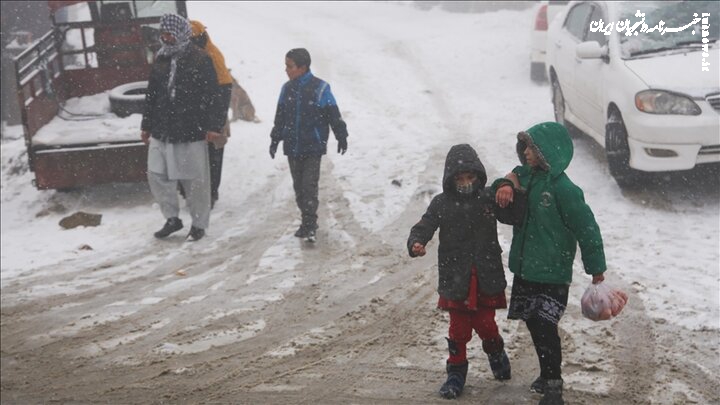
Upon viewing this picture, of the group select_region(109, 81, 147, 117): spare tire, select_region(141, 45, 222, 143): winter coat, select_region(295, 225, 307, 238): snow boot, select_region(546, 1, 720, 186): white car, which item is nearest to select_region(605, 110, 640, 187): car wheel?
select_region(546, 1, 720, 186): white car

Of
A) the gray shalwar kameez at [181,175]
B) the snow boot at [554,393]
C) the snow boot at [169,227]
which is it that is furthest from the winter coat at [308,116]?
the snow boot at [554,393]

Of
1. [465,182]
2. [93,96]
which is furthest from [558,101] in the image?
[465,182]

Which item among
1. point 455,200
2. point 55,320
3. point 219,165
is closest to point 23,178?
point 219,165

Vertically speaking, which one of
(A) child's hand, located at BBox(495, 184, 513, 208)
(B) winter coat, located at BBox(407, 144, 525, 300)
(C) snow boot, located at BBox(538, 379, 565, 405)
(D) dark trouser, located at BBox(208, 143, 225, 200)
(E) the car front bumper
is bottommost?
(D) dark trouser, located at BBox(208, 143, 225, 200)

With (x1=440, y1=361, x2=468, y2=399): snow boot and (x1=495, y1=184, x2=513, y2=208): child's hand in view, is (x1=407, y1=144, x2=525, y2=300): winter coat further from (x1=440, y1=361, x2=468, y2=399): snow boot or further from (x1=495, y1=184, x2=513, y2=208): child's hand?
(x1=440, y1=361, x2=468, y2=399): snow boot

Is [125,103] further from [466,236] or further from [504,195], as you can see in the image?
[504,195]

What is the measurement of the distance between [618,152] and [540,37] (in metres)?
7.52

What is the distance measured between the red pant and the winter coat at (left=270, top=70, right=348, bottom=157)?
3.48 m

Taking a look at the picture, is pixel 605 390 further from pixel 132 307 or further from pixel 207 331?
pixel 132 307

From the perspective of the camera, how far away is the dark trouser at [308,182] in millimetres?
8023

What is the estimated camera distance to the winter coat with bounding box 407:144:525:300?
4.46 meters

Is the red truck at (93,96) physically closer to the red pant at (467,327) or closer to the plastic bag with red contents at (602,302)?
the red pant at (467,327)

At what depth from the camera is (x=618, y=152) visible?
8500mm

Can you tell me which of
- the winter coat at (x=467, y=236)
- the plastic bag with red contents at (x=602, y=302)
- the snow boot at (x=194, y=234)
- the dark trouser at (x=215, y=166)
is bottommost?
the snow boot at (x=194, y=234)
